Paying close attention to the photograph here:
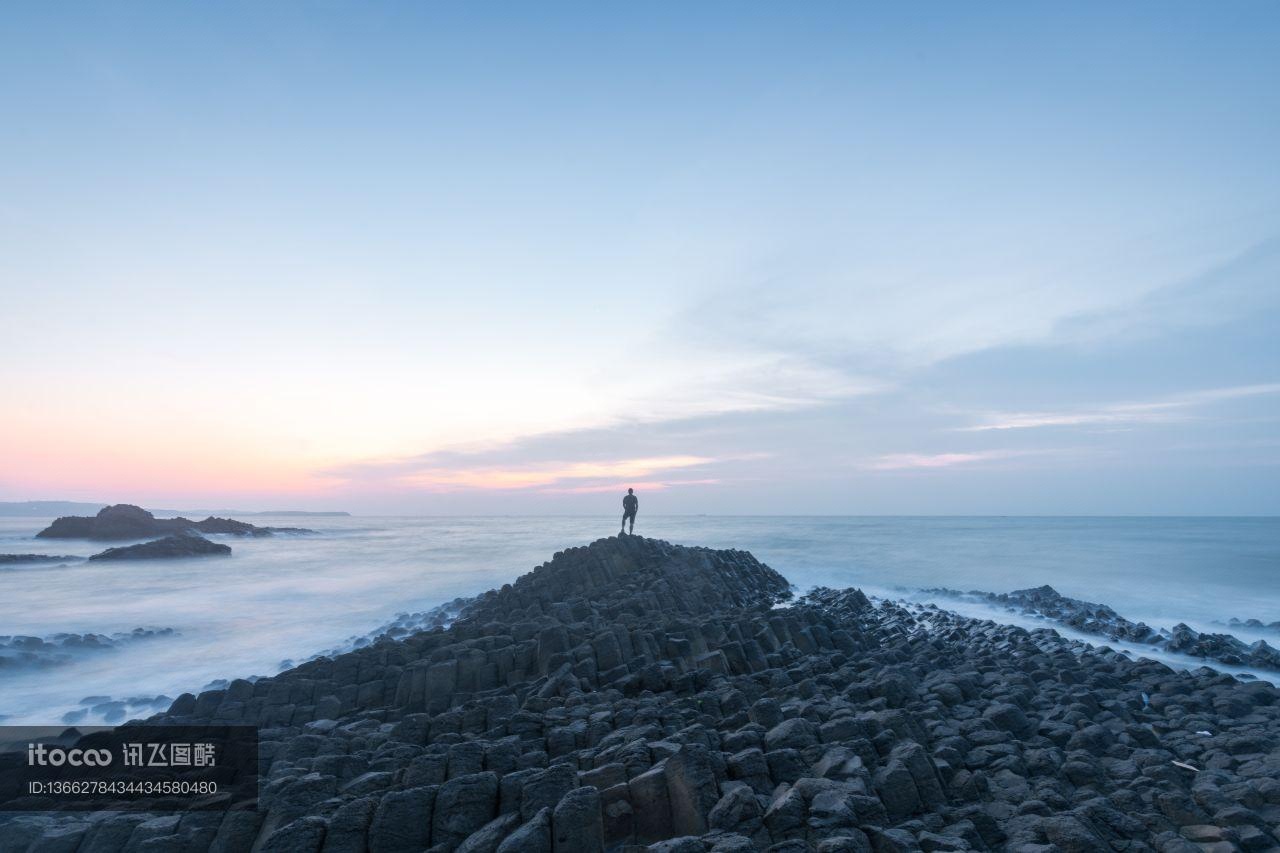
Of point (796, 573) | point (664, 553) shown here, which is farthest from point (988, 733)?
point (796, 573)

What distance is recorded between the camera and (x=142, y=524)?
186 ft

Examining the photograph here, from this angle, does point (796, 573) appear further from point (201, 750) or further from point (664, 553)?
point (201, 750)

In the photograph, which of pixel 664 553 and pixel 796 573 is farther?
pixel 796 573

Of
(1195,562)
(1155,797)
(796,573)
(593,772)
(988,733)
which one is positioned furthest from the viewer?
(1195,562)

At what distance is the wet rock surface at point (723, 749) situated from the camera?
524 cm

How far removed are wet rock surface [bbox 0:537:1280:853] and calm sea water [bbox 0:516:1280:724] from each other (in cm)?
657

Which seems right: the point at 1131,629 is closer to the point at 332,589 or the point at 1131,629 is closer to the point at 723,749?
the point at 723,749

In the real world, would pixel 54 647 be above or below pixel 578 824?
below

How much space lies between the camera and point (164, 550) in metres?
40.9

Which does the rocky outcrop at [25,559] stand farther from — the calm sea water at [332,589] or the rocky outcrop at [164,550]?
the calm sea water at [332,589]

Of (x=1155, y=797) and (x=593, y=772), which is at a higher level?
(x=593, y=772)

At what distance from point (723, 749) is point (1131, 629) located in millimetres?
16339

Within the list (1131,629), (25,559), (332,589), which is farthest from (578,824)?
(25,559)

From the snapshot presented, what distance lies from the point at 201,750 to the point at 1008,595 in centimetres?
2566
